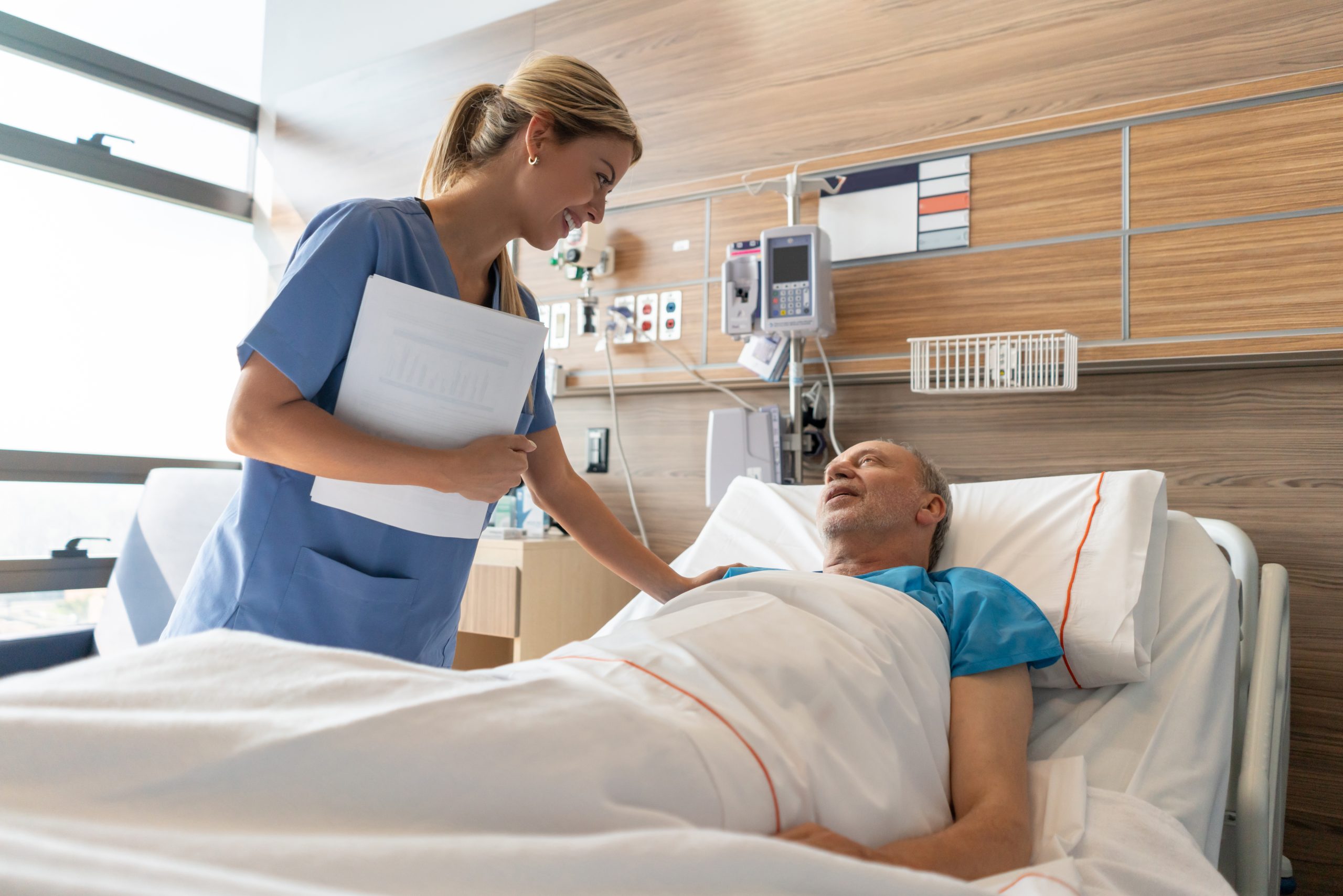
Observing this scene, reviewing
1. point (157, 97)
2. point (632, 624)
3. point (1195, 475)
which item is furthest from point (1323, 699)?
point (157, 97)

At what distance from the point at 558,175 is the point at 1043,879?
1036 mm

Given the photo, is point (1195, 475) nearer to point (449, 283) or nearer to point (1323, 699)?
point (1323, 699)

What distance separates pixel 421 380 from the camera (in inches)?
45.1

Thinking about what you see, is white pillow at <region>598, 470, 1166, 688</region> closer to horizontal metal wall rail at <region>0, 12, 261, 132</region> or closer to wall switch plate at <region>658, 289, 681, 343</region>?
wall switch plate at <region>658, 289, 681, 343</region>

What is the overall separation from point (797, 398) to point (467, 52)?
1.94 m

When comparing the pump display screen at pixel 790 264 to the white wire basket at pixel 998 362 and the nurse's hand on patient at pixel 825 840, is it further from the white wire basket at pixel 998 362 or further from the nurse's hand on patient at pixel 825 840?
the nurse's hand on patient at pixel 825 840

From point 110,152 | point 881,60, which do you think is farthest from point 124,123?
point 881,60

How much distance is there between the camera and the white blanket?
562mm

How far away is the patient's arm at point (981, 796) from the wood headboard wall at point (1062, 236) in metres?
1.07

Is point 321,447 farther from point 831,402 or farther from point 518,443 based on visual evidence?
point 831,402

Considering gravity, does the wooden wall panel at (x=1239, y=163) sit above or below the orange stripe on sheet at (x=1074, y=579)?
above

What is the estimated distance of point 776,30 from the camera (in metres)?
2.62

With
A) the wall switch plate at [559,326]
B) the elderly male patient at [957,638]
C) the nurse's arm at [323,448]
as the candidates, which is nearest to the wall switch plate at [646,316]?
the wall switch plate at [559,326]

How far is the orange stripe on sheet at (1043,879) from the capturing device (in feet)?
2.84
